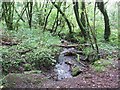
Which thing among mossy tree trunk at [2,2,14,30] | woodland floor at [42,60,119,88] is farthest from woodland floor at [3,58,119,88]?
mossy tree trunk at [2,2,14,30]

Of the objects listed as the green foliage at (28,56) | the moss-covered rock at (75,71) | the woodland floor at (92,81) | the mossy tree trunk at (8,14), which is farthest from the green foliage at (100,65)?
the mossy tree trunk at (8,14)

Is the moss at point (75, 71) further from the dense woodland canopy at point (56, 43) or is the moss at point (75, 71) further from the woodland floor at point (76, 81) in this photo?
the woodland floor at point (76, 81)

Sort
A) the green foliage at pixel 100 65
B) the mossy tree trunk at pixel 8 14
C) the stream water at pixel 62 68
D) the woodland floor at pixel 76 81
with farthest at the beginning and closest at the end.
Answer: the mossy tree trunk at pixel 8 14 → the stream water at pixel 62 68 → the green foliage at pixel 100 65 → the woodland floor at pixel 76 81

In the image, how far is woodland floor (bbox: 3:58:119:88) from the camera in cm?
504

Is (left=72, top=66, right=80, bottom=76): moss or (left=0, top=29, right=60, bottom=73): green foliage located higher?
(left=0, top=29, right=60, bottom=73): green foliage

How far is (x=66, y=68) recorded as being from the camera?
6688 mm

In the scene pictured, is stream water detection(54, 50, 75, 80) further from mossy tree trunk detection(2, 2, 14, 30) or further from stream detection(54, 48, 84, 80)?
mossy tree trunk detection(2, 2, 14, 30)

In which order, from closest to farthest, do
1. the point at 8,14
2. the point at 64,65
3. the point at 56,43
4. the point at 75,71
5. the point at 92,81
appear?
1. the point at 92,81
2. the point at 75,71
3. the point at 64,65
4. the point at 56,43
5. the point at 8,14

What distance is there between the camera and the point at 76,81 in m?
5.36

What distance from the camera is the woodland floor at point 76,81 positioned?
199 inches

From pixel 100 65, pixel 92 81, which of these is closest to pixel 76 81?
pixel 92 81

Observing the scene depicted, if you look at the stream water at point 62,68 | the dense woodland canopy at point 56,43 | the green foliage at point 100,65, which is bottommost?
the stream water at point 62,68

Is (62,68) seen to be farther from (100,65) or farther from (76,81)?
(76,81)

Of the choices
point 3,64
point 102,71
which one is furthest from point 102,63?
point 3,64
